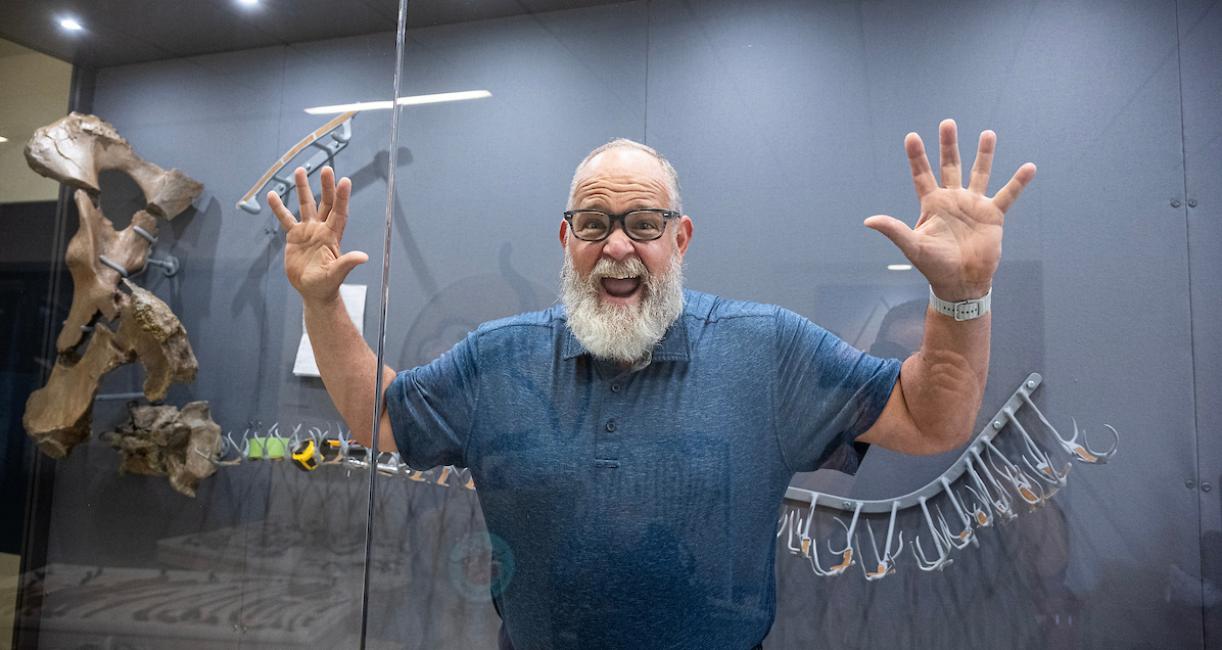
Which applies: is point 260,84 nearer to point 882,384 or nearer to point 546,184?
point 546,184

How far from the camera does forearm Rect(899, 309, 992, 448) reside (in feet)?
2.68

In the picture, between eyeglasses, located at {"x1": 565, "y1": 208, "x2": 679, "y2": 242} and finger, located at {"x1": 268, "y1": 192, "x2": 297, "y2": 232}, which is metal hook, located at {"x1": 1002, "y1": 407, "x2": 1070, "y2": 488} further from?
finger, located at {"x1": 268, "y1": 192, "x2": 297, "y2": 232}

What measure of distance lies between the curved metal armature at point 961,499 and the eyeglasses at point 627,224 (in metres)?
0.53

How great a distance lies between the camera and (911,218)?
103 cm

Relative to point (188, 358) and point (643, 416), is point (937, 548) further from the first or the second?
point (188, 358)

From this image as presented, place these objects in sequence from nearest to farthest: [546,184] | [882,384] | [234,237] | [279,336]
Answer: [882,384] < [546,184] < [279,336] < [234,237]

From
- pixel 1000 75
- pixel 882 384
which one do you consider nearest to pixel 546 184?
pixel 882 384

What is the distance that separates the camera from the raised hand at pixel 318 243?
3.18 feet

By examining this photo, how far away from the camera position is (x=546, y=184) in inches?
46.6

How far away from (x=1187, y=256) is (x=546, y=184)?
1096 mm

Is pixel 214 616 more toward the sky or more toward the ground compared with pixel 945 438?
more toward the ground

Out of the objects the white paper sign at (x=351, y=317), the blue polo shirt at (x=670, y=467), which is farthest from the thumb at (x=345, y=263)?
the blue polo shirt at (x=670, y=467)

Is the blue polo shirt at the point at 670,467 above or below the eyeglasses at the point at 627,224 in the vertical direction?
below

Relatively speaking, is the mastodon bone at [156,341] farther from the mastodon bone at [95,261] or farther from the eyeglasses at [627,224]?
the eyeglasses at [627,224]
